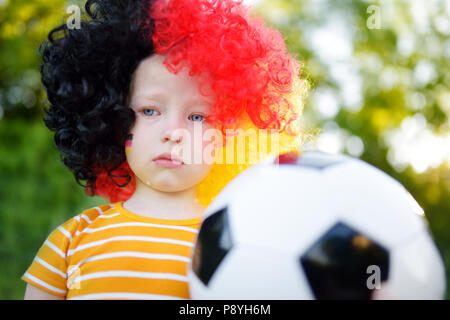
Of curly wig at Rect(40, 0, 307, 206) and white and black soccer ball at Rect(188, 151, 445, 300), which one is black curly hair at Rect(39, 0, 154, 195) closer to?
curly wig at Rect(40, 0, 307, 206)

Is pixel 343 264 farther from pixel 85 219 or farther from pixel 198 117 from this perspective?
pixel 85 219

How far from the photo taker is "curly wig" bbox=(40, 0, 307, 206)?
179cm

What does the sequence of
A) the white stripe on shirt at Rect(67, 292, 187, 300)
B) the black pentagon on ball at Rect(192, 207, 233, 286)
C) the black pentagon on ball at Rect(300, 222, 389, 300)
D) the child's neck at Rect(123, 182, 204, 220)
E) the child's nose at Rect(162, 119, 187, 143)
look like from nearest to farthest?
the black pentagon on ball at Rect(300, 222, 389, 300), the black pentagon on ball at Rect(192, 207, 233, 286), the white stripe on shirt at Rect(67, 292, 187, 300), the child's nose at Rect(162, 119, 187, 143), the child's neck at Rect(123, 182, 204, 220)

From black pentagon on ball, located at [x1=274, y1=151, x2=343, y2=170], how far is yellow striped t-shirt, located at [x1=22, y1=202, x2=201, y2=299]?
1.71 feet

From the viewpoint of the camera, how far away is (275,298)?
1128mm

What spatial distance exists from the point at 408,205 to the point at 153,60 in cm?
110

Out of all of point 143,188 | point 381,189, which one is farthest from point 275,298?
point 143,188

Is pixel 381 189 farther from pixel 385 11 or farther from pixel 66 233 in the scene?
pixel 385 11

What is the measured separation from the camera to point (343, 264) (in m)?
1.10

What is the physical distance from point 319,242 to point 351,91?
9221 mm

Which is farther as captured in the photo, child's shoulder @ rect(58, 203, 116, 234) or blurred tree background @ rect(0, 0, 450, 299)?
blurred tree background @ rect(0, 0, 450, 299)

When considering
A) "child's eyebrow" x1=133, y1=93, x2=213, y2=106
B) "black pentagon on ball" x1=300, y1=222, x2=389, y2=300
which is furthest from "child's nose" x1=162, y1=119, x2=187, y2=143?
"black pentagon on ball" x1=300, y1=222, x2=389, y2=300

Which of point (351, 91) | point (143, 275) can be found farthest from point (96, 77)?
point (351, 91)
